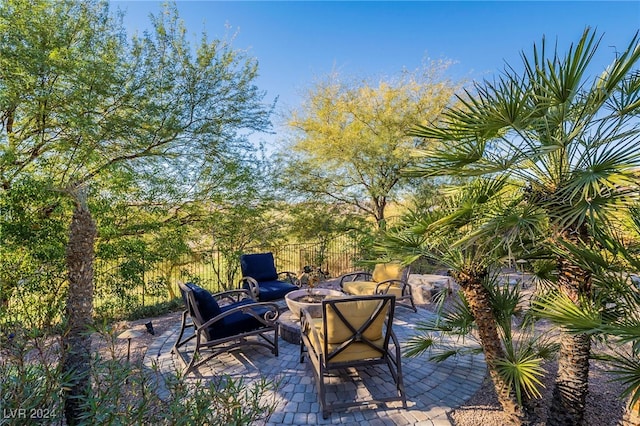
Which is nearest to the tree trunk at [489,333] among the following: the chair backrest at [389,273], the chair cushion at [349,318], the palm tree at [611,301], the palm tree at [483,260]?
the palm tree at [483,260]

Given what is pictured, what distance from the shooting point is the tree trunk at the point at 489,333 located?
7.69ft

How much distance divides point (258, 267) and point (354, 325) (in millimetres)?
3939

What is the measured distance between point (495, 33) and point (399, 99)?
3445mm

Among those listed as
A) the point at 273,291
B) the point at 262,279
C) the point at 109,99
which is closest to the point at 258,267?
the point at 262,279

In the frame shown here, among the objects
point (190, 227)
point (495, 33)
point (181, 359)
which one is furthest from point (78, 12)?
point (495, 33)

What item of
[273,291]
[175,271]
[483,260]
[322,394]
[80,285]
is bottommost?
[322,394]

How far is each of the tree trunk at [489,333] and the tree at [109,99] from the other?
163 inches

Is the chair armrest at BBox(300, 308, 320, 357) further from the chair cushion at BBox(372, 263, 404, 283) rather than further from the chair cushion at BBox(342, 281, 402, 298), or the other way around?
the chair cushion at BBox(372, 263, 404, 283)

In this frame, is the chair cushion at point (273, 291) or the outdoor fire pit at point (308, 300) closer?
the outdoor fire pit at point (308, 300)

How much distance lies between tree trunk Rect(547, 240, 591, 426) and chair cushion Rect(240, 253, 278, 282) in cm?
517

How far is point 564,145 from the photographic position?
2.02 meters

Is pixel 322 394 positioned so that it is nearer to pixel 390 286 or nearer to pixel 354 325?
pixel 354 325

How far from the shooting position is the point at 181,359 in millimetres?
3594

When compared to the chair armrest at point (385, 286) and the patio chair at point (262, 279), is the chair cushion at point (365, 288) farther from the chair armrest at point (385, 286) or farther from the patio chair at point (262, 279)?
the patio chair at point (262, 279)
